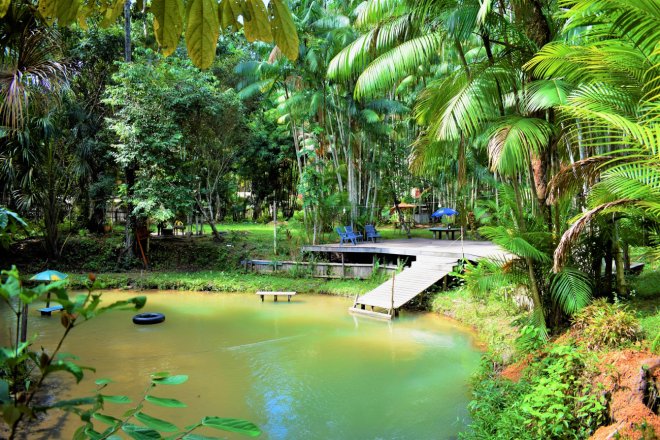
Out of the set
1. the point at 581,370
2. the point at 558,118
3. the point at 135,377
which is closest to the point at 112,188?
the point at 135,377

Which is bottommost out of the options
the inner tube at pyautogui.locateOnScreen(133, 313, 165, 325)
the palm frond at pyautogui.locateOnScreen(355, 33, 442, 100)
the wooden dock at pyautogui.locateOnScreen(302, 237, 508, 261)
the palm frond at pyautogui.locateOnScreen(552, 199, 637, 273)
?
the inner tube at pyautogui.locateOnScreen(133, 313, 165, 325)

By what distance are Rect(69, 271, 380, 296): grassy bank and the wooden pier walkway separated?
4.09ft

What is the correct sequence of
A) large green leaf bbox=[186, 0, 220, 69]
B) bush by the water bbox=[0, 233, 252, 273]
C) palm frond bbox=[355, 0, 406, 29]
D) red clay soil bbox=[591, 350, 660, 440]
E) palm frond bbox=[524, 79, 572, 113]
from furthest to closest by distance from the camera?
bush by the water bbox=[0, 233, 252, 273] → palm frond bbox=[355, 0, 406, 29] → palm frond bbox=[524, 79, 572, 113] → red clay soil bbox=[591, 350, 660, 440] → large green leaf bbox=[186, 0, 220, 69]

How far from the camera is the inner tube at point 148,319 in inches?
387

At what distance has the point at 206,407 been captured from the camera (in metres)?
5.91

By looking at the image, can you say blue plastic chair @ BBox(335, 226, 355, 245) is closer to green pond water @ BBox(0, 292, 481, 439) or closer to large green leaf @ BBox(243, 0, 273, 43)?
green pond water @ BBox(0, 292, 481, 439)

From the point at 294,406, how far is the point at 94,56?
46.9 ft

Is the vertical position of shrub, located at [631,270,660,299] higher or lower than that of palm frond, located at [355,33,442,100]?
lower

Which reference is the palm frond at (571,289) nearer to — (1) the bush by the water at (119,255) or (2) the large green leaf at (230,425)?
(2) the large green leaf at (230,425)

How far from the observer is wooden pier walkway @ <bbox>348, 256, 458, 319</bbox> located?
10.4 meters

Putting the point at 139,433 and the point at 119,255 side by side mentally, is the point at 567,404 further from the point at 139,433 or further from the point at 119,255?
the point at 119,255

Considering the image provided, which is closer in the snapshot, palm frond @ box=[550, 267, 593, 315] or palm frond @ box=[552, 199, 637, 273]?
palm frond @ box=[552, 199, 637, 273]

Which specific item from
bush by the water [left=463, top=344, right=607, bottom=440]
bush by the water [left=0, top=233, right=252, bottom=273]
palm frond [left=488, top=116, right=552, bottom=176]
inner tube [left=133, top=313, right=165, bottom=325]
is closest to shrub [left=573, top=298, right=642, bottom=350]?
bush by the water [left=463, top=344, right=607, bottom=440]

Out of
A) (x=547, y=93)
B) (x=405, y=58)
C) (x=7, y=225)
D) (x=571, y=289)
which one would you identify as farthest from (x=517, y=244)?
(x=7, y=225)
